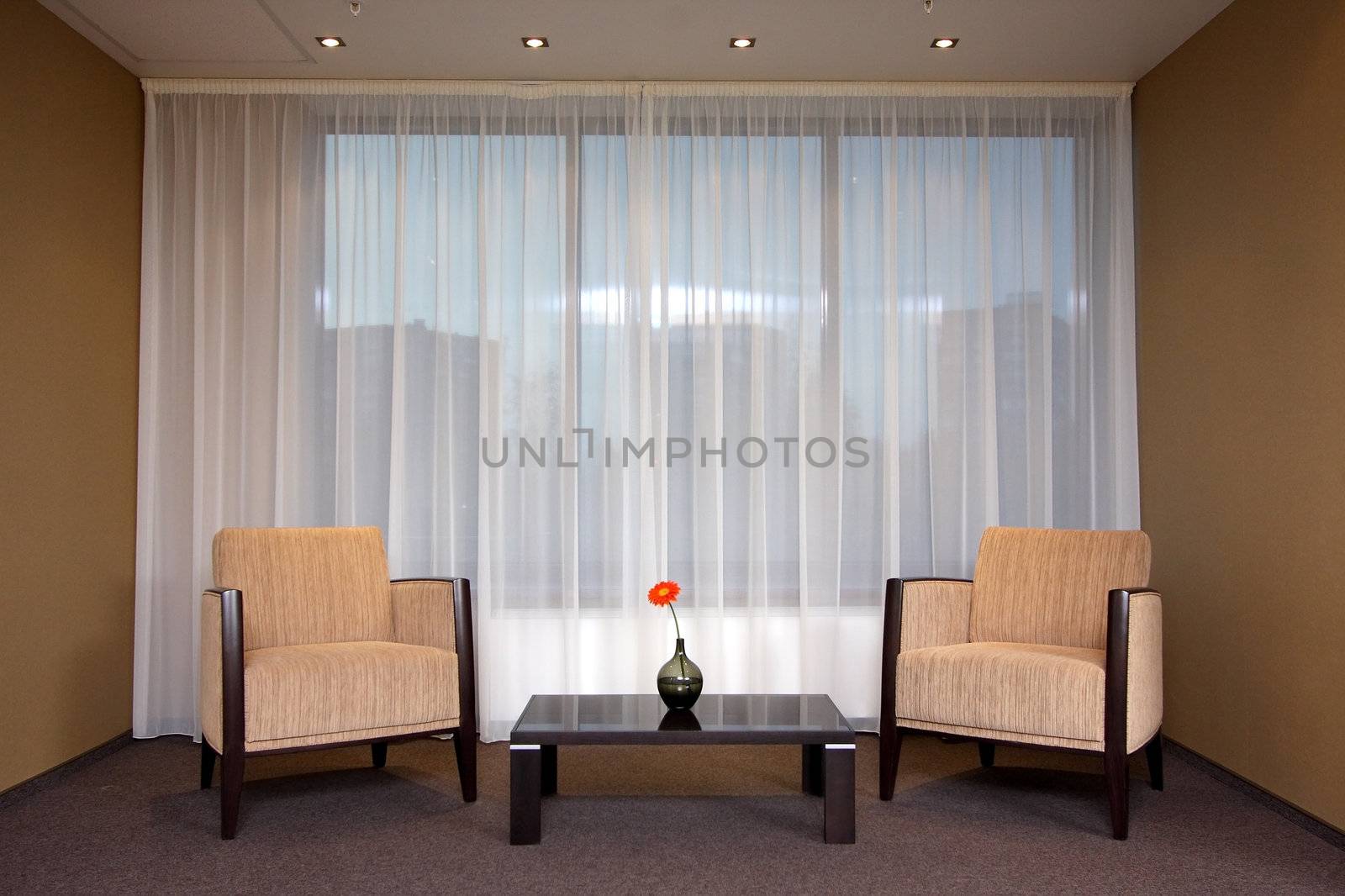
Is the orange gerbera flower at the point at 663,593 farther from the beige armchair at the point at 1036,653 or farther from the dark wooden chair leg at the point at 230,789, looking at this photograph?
the dark wooden chair leg at the point at 230,789

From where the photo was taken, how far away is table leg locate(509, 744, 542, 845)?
3.08m

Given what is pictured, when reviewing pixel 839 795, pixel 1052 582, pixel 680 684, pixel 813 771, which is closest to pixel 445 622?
pixel 680 684

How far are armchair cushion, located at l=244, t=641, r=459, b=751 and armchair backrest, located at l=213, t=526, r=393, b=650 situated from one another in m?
0.22

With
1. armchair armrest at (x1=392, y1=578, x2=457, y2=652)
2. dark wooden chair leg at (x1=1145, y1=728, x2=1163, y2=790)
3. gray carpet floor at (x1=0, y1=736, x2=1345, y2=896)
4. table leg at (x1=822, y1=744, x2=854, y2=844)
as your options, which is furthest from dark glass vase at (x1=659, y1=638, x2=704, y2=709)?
dark wooden chair leg at (x1=1145, y1=728, x2=1163, y2=790)

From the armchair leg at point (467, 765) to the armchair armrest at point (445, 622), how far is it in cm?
1

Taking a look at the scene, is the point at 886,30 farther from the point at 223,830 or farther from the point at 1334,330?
the point at 223,830

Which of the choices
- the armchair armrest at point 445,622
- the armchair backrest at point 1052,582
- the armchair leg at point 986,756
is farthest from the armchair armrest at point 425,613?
the armchair leg at point 986,756

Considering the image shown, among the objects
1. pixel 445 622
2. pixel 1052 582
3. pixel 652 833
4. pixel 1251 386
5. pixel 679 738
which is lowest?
pixel 652 833

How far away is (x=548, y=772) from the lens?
3.56 meters

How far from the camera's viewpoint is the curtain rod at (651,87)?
4.54 meters

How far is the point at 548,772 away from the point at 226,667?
109 cm

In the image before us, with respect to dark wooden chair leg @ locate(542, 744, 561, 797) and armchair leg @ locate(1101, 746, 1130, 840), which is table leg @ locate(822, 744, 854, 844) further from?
dark wooden chair leg @ locate(542, 744, 561, 797)

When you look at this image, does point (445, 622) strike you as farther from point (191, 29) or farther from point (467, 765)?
point (191, 29)

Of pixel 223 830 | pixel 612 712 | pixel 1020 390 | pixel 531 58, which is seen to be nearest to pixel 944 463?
pixel 1020 390
